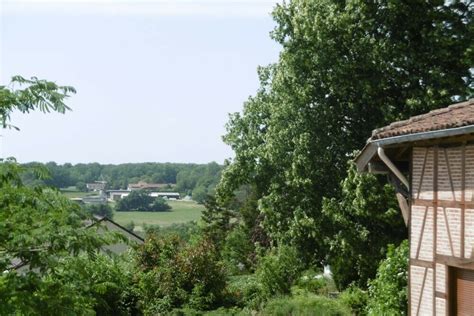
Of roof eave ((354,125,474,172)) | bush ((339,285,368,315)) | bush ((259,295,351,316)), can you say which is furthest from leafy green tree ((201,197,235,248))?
roof eave ((354,125,474,172))

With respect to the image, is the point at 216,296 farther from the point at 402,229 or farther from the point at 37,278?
the point at 37,278

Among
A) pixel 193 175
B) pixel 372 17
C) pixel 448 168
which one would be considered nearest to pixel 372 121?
pixel 372 17

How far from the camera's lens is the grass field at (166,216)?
9981cm

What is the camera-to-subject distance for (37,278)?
8.54 metres

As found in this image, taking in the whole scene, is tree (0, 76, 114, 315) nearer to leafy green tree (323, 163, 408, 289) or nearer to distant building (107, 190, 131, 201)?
leafy green tree (323, 163, 408, 289)

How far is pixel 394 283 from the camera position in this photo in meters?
17.4

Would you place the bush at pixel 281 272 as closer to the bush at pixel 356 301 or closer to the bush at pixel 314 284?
the bush at pixel 314 284

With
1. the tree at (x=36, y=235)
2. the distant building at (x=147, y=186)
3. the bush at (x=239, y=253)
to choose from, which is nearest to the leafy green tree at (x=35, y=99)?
the tree at (x=36, y=235)

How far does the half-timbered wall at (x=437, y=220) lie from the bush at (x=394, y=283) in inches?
174

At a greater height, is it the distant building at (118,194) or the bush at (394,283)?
the distant building at (118,194)

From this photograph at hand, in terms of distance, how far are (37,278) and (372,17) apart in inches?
679

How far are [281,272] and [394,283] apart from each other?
9338 mm

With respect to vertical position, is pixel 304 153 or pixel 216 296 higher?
pixel 304 153

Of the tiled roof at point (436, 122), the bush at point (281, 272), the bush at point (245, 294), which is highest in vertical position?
the tiled roof at point (436, 122)
